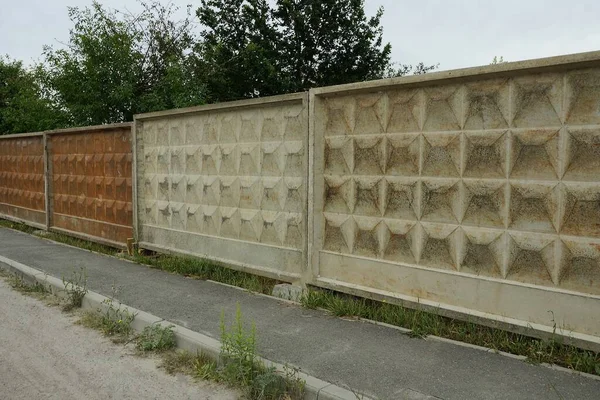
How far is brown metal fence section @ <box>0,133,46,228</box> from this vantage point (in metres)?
11.7

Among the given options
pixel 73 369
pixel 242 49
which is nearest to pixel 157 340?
pixel 73 369

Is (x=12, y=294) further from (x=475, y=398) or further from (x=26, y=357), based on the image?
(x=475, y=398)

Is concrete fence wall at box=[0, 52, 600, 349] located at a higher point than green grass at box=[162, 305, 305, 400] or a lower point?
higher

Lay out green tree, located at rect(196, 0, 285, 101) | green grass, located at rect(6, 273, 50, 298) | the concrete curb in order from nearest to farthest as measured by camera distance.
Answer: the concrete curb < green grass, located at rect(6, 273, 50, 298) < green tree, located at rect(196, 0, 285, 101)

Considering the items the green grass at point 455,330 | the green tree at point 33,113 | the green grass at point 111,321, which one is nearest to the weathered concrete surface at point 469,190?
the green grass at point 455,330

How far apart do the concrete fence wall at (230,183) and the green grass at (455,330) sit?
61 centimetres

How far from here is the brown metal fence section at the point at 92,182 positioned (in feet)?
28.9

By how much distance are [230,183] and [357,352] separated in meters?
3.21

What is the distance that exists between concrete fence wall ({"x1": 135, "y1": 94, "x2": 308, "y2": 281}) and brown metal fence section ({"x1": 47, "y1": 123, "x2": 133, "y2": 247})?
0.56 m

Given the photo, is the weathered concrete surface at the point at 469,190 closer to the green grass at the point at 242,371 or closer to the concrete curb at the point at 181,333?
the concrete curb at the point at 181,333

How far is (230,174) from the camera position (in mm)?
6707

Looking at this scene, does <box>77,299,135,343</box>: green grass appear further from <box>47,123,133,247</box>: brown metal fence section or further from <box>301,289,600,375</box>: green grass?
<box>47,123,133,247</box>: brown metal fence section

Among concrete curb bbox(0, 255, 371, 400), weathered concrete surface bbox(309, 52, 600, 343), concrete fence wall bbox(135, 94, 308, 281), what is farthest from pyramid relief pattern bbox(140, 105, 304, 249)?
concrete curb bbox(0, 255, 371, 400)

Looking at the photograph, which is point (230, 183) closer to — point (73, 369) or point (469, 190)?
point (73, 369)
